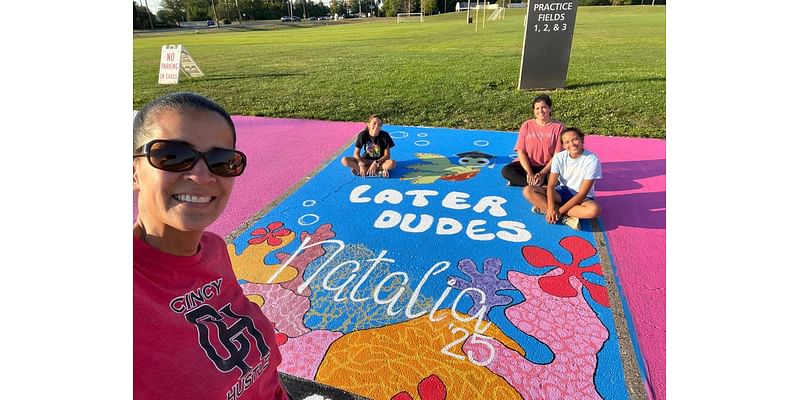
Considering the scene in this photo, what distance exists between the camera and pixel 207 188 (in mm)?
1257

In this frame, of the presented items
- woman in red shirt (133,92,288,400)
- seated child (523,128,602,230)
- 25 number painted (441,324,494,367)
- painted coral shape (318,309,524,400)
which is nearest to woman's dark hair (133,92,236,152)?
woman in red shirt (133,92,288,400)

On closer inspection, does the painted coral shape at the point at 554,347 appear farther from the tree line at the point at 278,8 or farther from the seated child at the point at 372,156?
the tree line at the point at 278,8

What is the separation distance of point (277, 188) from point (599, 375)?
3.86 metres

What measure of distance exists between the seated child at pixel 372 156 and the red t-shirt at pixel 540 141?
162 centimetres

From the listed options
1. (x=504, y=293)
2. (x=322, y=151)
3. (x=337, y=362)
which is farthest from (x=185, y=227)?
(x=322, y=151)

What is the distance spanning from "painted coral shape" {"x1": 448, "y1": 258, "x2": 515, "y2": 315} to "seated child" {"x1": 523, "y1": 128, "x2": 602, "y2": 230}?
40.2 inches

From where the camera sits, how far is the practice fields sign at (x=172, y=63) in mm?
12938

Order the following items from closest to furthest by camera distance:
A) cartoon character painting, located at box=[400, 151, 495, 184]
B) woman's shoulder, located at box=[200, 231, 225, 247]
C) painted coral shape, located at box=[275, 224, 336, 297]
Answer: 1. woman's shoulder, located at box=[200, 231, 225, 247]
2. painted coral shape, located at box=[275, 224, 336, 297]
3. cartoon character painting, located at box=[400, 151, 495, 184]

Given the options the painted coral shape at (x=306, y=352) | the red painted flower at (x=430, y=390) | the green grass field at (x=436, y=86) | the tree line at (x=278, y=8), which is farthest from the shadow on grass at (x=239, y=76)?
the tree line at (x=278, y=8)

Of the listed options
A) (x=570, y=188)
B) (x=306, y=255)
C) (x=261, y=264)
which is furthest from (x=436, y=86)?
(x=261, y=264)

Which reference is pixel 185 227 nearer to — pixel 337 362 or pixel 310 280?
pixel 337 362

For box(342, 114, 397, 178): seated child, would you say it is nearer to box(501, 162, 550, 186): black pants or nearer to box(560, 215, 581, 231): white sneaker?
box(501, 162, 550, 186): black pants

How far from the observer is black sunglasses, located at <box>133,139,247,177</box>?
1185mm

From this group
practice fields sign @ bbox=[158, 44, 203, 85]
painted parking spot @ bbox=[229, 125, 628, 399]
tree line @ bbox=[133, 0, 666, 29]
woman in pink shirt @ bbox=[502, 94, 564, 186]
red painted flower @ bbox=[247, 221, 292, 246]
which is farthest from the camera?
tree line @ bbox=[133, 0, 666, 29]
